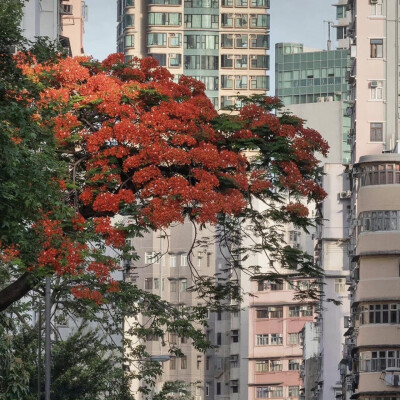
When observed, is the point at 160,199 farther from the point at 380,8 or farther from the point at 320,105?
the point at 320,105

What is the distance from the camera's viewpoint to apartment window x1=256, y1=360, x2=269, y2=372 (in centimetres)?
18150

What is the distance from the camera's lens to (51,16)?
89688 millimetres

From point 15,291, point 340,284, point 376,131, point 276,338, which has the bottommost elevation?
point 15,291

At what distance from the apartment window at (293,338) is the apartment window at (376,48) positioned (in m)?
70.4

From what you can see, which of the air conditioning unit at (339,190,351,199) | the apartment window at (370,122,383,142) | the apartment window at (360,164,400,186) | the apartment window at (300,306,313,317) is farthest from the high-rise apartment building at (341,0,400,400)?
the apartment window at (300,306,313,317)

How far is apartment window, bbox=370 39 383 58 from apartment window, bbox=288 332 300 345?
70383 mm

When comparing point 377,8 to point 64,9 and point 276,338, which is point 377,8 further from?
point 276,338

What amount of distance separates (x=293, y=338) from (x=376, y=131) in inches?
2775

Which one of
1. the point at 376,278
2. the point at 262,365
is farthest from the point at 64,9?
the point at 262,365

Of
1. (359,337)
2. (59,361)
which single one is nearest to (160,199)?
(59,361)

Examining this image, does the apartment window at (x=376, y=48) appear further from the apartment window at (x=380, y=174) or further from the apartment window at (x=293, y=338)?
the apartment window at (x=293, y=338)

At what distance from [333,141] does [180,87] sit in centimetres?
12665

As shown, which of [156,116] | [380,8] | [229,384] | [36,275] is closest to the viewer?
[36,275]

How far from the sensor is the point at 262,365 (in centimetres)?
18212
